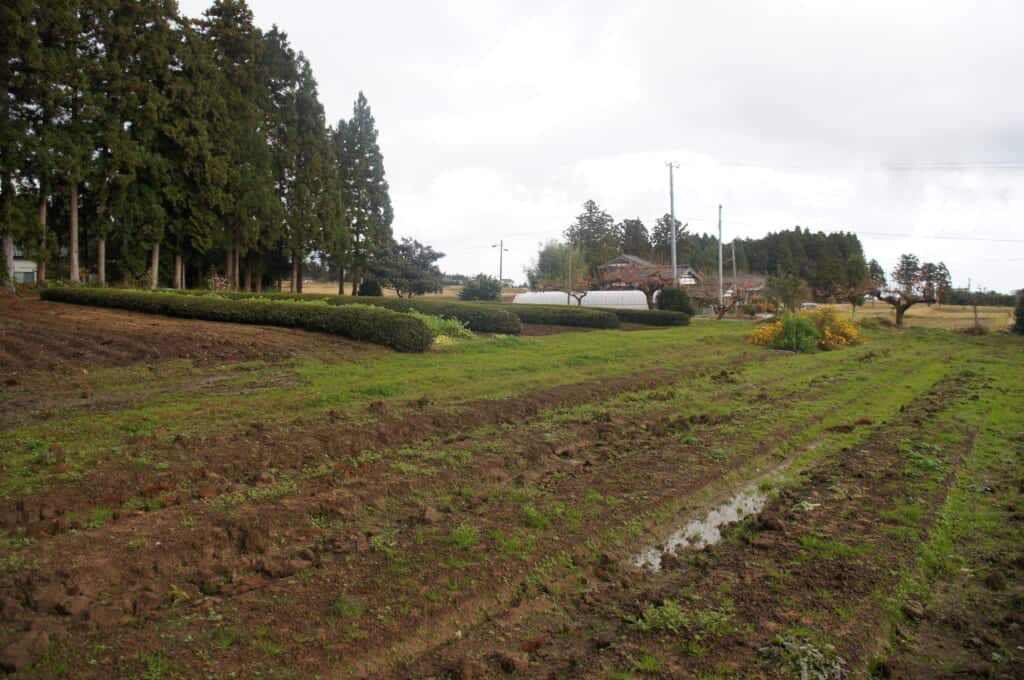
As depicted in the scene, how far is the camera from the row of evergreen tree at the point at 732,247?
3120 inches

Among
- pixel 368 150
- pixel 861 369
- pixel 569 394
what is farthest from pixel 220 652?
pixel 368 150

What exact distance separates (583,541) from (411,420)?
3.34 metres

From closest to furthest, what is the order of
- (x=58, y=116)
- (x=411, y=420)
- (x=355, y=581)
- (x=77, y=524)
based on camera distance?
(x=355, y=581) → (x=77, y=524) → (x=411, y=420) → (x=58, y=116)

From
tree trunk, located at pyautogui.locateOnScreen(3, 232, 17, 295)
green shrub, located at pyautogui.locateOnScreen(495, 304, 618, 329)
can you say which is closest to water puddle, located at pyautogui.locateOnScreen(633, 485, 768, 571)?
green shrub, located at pyautogui.locateOnScreen(495, 304, 618, 329)

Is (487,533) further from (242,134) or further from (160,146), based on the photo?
(242,134)

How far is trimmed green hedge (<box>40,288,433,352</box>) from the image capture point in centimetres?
1348

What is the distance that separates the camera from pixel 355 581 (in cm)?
352

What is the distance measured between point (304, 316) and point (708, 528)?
11915 millimetres

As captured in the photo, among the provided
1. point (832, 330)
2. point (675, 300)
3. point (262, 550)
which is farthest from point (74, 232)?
point (675, 300)

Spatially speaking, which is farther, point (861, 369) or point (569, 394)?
point (861, 369)

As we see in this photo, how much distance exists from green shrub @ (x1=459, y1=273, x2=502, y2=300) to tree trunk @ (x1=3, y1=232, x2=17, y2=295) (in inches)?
1011

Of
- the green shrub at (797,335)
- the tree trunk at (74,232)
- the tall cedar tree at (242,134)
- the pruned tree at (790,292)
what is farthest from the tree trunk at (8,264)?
the pruned tree at (790,292)

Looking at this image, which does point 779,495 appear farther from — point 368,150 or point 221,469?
point 368,150

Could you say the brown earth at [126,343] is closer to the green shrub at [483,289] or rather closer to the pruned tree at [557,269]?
the green shrub at [483,289]
